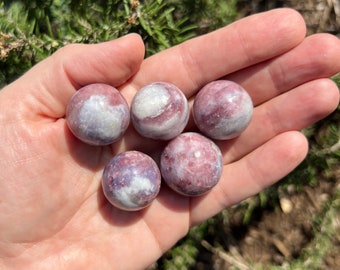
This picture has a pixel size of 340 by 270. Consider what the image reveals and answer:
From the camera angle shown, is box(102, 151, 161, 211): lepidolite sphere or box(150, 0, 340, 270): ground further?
box(150, 0, 340, 270): ground

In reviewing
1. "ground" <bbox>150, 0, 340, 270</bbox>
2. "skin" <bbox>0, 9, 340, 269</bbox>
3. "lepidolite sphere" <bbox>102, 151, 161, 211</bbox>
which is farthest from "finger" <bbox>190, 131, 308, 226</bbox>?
"ground" <bbox>150, 0, 340, 270</bbox>

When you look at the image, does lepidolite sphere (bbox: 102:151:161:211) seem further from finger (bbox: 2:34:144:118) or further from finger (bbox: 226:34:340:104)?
finger (bbox: 226:34:340:104)

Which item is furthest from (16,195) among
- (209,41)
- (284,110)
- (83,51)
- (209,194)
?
(284,110)

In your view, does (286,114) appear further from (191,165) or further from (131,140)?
(131,140)

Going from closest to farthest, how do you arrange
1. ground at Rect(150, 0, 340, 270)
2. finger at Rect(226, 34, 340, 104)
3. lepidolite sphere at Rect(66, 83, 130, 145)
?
lepidolite sphere at Rect(66, 83, 130, 145), finger at Rect(226, 34, 340, 104), ground at Rect(150, 0, 340, 270)

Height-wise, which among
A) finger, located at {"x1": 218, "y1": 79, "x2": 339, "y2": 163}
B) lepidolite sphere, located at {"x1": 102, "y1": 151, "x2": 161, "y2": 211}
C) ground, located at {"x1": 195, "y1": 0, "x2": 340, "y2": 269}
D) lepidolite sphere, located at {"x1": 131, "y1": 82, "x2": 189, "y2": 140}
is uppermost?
lepidolite sphere, located at {"x1": 131, "y1": 82, "x2": 189, "y2": 140}

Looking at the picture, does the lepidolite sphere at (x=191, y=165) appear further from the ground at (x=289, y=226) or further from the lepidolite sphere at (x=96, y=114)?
the ground at (x=289, y=226)
